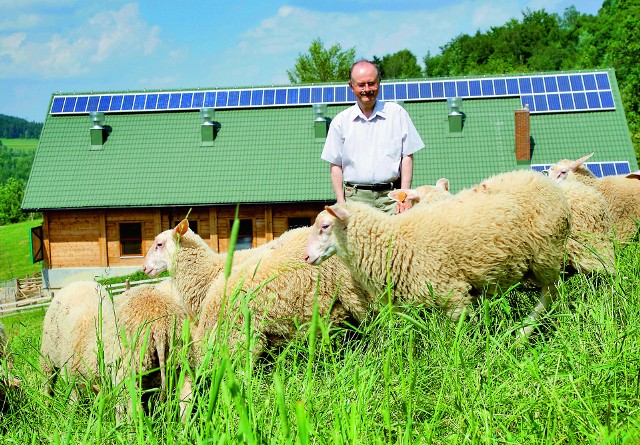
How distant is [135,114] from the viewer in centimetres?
3369

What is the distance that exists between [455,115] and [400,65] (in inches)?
3587

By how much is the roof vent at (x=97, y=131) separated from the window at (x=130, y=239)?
13.7ft

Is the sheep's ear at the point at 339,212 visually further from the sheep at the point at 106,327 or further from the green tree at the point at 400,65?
the green tree at the point at 400,65

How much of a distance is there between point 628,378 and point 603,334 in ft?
2.10

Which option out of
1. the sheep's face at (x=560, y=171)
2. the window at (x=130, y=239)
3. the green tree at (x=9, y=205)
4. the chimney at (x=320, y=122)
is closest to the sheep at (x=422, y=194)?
the sheep's face at (x=560, y=171)

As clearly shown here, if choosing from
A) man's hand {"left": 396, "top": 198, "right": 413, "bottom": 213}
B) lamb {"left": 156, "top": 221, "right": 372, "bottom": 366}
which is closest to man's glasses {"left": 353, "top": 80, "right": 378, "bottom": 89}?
man's hand {"left": 396, "top": 198, "right": 413, "bottom": 213}

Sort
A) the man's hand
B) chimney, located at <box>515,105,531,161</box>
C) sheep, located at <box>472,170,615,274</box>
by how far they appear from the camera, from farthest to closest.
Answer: chimney, located at <box>515,105,531,161</box>
the man's hand
sheep, located at <box>472,170,615,274</box>

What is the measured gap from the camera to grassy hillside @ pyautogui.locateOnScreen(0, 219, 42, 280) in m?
57.7

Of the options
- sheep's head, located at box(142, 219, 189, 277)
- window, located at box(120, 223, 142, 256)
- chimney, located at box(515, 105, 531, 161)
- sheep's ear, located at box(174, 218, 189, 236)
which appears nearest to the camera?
sheep's ear, located at box(174, 218, 189, 236)

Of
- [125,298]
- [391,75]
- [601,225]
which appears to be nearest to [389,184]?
[601,225]

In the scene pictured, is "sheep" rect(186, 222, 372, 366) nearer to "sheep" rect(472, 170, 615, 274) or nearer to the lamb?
the lamb

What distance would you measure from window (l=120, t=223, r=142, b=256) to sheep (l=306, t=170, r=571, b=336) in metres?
26.0

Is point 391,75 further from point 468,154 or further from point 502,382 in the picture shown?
point 502,382

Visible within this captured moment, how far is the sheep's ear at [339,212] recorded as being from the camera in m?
5.88
